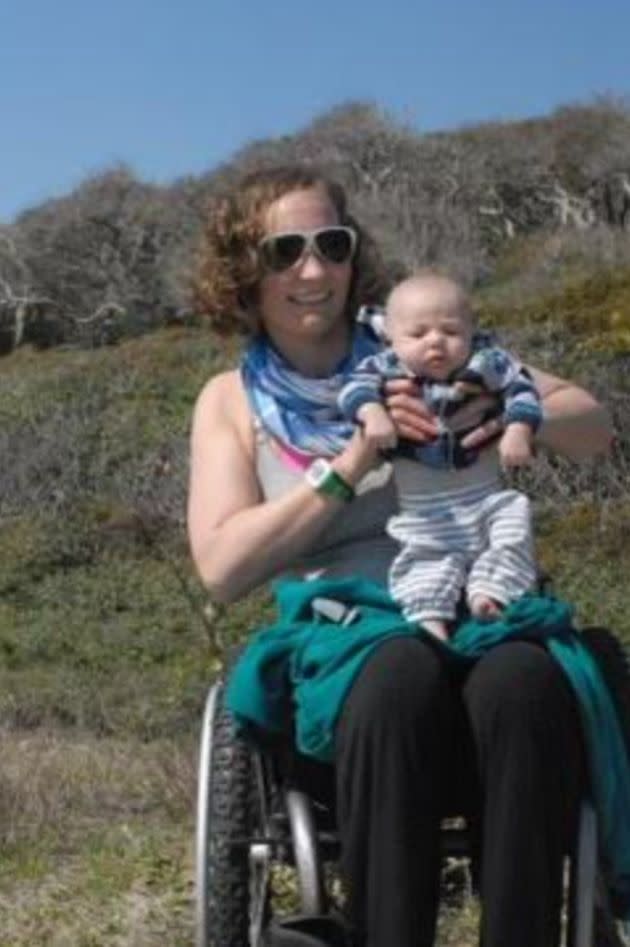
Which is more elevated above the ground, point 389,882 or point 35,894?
point 389,882

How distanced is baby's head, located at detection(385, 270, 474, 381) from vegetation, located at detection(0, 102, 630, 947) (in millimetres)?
1329

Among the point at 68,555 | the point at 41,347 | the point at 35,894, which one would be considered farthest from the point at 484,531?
the point at 41,347

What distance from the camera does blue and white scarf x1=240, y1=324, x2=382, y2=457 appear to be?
3.82 m

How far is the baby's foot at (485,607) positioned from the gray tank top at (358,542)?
29 cm

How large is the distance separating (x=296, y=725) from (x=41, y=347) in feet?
104

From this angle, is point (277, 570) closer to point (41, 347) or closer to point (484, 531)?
point (484, 531)

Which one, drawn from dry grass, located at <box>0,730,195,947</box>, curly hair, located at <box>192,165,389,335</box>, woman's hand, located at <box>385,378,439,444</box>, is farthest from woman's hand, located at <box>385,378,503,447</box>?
dry grass, located at <box>0,730,195,947</box>

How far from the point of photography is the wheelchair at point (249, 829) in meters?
3.43

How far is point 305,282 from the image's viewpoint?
3.91m

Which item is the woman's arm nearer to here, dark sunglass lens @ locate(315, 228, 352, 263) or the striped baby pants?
the striped baby pants

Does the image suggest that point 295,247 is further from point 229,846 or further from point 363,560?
point 229,846

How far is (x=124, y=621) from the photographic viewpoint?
14.4 metres

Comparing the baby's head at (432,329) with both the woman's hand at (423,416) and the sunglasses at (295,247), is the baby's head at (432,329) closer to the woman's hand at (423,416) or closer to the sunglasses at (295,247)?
the woman's hand at (423,416)

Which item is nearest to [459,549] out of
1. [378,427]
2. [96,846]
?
[378,427]
